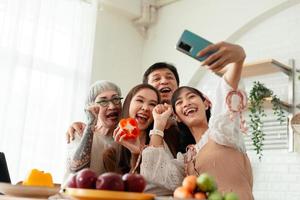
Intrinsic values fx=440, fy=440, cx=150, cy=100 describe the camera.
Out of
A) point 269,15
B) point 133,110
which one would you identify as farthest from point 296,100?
point 133,110

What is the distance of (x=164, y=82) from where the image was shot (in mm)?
2160

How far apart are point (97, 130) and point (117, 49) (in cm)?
256

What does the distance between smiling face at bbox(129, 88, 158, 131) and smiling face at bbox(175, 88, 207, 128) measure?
11 centimetres

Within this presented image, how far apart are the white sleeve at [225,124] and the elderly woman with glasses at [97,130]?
1.73 ft

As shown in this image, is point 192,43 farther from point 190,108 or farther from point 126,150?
point 126,150

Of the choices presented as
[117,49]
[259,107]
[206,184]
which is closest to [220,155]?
[206,184]

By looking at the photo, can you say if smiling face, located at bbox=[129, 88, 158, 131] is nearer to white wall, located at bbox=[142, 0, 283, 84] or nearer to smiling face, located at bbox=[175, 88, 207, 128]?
smiling face, located at bbox=[175, 88, 207, 128]

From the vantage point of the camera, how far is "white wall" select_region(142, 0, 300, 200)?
3.42 m

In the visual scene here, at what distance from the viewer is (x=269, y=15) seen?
376 centimetres

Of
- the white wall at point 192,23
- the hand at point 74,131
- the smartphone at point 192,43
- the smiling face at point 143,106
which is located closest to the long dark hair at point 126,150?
the smiling face at point 143,106

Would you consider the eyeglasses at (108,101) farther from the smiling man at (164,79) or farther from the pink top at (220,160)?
the pink top at (220,160)

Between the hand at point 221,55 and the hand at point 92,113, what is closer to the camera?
the hand at point 221,55

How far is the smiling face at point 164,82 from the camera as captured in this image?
2.13 meters

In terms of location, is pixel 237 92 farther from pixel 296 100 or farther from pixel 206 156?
pixel 296 100
